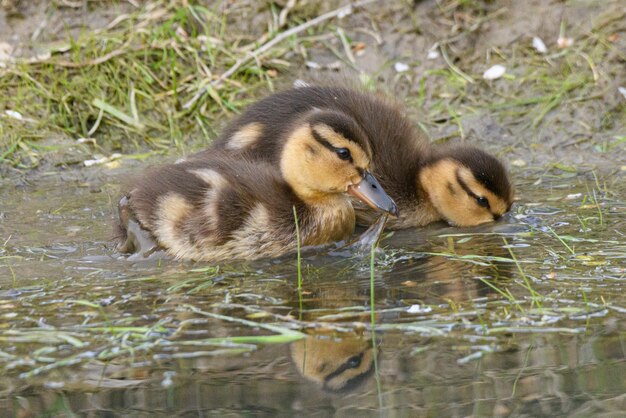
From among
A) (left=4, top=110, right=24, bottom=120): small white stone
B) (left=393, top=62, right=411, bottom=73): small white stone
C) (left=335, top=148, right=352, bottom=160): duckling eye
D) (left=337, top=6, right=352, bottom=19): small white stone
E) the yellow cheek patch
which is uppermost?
(left=335, top=148, right=352, bottom=160): duckling eye

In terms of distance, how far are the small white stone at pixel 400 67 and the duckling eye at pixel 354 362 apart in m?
3.50

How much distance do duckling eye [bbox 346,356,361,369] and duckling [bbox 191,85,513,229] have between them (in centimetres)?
170

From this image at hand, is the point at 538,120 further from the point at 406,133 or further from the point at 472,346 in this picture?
the point at 472,346

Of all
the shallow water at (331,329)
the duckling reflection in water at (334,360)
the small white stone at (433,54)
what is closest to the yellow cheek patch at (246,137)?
the shallow water at (331,329)

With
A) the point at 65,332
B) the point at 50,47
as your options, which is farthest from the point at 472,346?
the point at 50,47

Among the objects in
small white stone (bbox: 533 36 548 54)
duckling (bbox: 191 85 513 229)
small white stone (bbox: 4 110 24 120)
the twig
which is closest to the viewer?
duckling (bbox: 191 85 513 229)

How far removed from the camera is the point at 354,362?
2805 millimetres

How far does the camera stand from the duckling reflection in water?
2698 millimetres

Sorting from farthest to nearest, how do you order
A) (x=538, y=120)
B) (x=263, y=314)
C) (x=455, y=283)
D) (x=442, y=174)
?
1. (x=538, y=120)
2. (x=442, y=174)
3. (x=455, y=283)
4. (x=263, y=314)

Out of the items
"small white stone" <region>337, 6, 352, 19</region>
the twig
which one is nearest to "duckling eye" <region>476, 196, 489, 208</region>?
the twig

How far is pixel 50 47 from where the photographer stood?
20.1 feet

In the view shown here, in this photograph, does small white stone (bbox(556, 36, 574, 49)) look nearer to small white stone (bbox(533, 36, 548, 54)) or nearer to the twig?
small white stone (bbox(533, 36, 548, 54))

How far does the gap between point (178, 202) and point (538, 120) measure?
97.1 inches

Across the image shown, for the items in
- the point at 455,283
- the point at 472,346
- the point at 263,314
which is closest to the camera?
the point at 472,346
